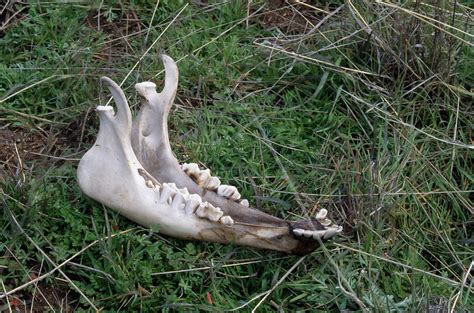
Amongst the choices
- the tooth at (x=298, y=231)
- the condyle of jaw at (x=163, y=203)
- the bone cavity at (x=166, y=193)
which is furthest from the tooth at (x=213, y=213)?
the tooth at (x=298, y=231)

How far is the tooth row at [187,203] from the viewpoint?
108 inches

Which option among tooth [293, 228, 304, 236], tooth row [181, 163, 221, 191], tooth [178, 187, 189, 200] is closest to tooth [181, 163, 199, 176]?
tooth row [181, 163, 221, 191]

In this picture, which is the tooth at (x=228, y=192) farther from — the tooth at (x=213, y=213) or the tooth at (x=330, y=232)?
the tooth at (x=330, y=232)

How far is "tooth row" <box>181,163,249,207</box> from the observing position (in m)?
2.86

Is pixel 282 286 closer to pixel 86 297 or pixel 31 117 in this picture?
pixel 86 297

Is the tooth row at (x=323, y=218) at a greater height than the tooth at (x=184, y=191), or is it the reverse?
the tooth at (x=184, y=191)

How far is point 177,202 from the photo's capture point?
2.74 metres

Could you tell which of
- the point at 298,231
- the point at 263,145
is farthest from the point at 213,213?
the point at 263,145

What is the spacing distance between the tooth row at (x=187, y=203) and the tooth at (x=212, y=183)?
0.42ft

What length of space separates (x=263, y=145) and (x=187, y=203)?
21.3 inches

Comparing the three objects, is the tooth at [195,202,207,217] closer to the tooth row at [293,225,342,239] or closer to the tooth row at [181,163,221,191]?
the tooth row at [181,163,221,191]

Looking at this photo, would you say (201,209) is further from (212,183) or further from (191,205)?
(212,183)

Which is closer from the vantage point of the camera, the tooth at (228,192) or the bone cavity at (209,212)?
the bone cavity at (209,212)

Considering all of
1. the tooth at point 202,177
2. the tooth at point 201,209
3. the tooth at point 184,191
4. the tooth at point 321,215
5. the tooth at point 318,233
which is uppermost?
the tooth at point 184,191
